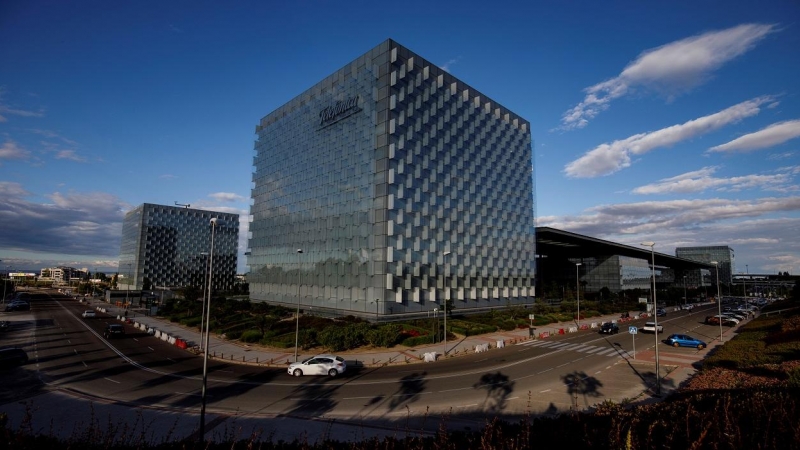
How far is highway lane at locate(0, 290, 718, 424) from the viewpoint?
21.3 metres

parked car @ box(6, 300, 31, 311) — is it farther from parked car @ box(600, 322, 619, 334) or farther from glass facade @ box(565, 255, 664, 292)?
glass facade @ box(565, 255, 664, 292)

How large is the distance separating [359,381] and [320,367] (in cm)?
350

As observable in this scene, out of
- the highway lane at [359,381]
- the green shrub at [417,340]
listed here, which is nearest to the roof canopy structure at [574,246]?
the highway lane at [359,381]

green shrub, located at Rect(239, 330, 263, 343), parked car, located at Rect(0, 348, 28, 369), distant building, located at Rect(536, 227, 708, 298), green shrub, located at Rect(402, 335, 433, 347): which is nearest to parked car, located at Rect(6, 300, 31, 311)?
parked car, located at Rect(0, 348, 28, 369)

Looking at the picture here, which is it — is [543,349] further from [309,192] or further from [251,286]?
[251,286]

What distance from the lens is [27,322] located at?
5922cm

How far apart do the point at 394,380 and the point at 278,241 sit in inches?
2273

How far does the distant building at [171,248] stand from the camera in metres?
150

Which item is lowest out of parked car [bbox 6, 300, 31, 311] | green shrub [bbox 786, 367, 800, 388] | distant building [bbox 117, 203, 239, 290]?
parked car [bbox 6, 300, 31, 311]

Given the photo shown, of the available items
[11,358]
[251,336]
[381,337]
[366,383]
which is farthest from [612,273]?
A: [11,358]

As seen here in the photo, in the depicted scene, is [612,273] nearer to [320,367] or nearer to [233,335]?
[233,335]

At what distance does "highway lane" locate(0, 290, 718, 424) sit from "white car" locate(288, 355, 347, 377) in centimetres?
71

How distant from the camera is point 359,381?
26625mm

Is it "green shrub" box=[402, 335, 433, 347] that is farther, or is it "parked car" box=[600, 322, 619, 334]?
"parked car" box=[600, 322, 619, 334]
